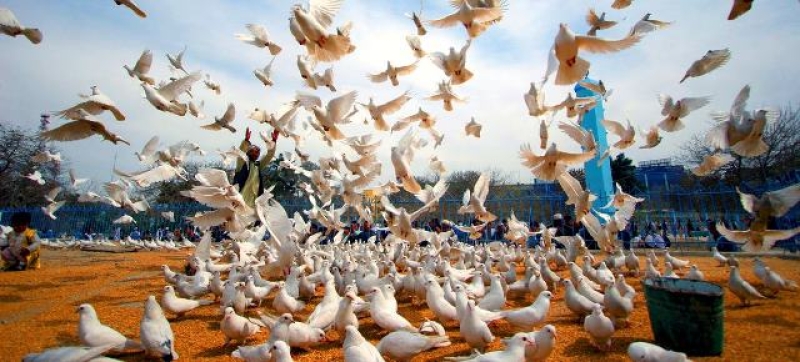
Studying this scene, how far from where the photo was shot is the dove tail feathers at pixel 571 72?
13.9 ft

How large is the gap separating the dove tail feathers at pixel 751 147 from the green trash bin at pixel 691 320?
209 cm

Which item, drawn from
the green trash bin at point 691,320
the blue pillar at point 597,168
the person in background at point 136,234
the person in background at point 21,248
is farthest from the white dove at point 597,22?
the person in background at point 136,234

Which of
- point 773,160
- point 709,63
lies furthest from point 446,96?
point 773,160

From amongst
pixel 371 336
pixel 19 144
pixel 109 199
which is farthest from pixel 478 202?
pixel 19 144

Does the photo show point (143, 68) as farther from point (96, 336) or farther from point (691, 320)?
point (691, 320)

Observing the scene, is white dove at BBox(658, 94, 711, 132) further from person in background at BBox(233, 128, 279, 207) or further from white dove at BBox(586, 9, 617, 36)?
person in background at BBox(233, 128, 279, 207)

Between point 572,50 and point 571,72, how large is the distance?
27 centimetres

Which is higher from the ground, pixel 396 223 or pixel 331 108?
pixel 331 108

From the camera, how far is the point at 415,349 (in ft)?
10.2

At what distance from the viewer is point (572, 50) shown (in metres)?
4.12

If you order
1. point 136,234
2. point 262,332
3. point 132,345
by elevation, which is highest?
Answer: point 136,234

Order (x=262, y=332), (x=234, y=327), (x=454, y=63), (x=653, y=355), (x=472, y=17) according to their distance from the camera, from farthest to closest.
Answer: (x=454, y=63) < (x=472, y=17) < (x=262, y=332) < (x=234, y=327) < (x=653, y=355)

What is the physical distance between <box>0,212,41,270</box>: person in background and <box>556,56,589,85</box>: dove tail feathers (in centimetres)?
1141

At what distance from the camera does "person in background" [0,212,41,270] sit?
8.55 meters
